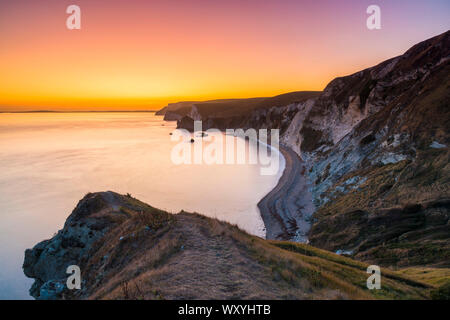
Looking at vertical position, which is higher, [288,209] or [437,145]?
[437,145]

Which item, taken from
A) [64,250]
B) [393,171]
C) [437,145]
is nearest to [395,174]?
[393,171]

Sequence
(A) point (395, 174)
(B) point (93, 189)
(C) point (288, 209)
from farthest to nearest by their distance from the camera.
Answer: (B) point (93, 189), (C) point (288, 209), (A) point (395, 174)

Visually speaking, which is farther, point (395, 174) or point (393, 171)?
point (393, 171)

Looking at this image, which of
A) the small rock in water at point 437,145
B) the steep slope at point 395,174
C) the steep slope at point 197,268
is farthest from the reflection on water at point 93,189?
the small rock in water at point 437,145

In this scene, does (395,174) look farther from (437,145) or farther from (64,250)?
(64,250)

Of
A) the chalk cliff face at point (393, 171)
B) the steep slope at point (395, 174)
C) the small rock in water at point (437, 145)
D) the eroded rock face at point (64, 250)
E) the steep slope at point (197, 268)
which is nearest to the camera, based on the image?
the steep slope at point (197, 268)

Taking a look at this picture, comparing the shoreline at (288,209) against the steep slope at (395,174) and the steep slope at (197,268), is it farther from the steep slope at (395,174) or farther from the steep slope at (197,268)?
the steep slope at (197,268)

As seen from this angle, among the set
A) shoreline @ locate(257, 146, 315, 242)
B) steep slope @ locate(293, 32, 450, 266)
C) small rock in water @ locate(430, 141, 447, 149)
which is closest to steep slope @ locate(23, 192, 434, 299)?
steep slope @ locate(293, 32, 450, 266)
